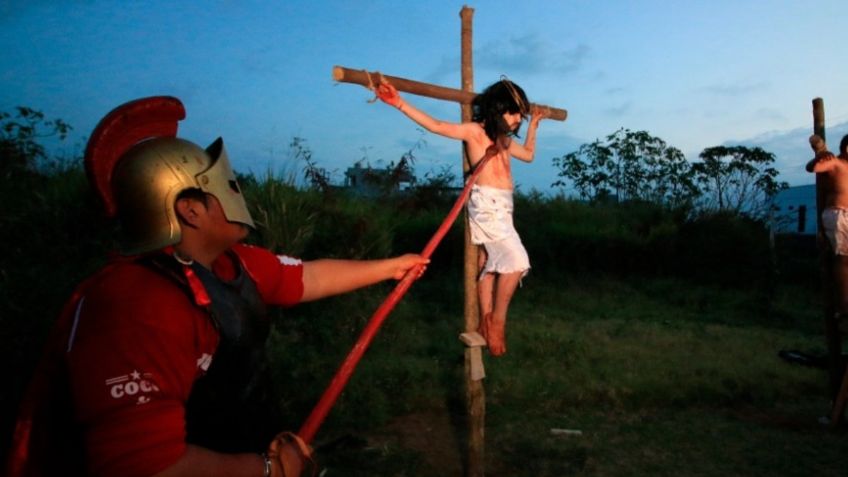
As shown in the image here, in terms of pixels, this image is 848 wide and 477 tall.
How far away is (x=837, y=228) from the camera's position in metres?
5.89

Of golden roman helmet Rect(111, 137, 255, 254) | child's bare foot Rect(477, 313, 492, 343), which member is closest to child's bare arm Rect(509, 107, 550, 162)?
child's bare foot Rect(477, 313, 492, 343)

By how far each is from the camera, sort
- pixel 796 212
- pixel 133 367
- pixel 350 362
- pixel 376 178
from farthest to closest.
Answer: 1. pixel 796 212
2. pixel 376 178
3. pixel 350 362
4. pixel 133 367

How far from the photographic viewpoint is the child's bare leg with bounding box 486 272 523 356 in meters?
4.08

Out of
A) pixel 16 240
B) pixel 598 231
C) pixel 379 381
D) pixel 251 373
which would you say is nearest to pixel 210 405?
pixel 251 373

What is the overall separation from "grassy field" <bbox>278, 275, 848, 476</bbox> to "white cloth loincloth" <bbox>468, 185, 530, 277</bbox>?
1.52 metres

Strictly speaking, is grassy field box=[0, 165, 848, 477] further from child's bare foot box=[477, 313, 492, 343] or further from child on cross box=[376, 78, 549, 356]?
child on cross box=[376, 78, 549, 356]

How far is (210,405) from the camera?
174 centimetres

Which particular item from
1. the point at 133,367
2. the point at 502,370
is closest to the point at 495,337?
the point at 133,367

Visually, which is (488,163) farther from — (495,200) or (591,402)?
(591,402)

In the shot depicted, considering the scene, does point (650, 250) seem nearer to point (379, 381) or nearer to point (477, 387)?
point (379, 381)

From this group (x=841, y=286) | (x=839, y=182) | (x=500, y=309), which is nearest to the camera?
(x=500, y=309)

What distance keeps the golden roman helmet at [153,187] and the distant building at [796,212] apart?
56.2 feet

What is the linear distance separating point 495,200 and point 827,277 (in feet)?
14.1

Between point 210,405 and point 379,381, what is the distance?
504 cm
